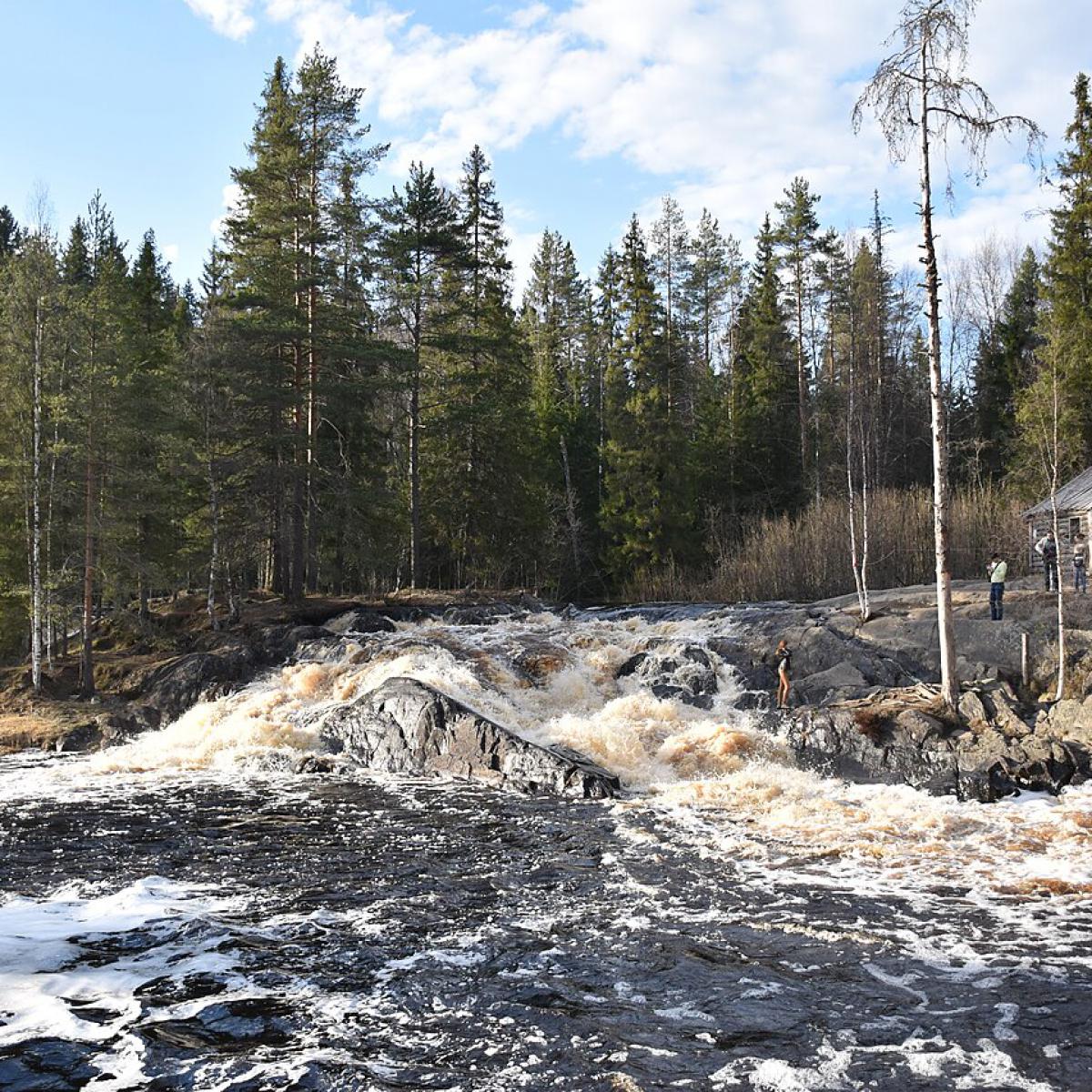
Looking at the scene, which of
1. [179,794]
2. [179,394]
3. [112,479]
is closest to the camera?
[179,794]

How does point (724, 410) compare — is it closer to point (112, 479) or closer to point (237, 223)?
point (237, 223)

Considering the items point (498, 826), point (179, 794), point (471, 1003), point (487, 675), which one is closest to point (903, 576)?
point (487, 675)

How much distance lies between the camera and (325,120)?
28.0m

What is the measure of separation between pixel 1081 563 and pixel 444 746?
686 inches

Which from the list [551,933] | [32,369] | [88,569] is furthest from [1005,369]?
[551,933]

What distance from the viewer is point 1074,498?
24188 mm

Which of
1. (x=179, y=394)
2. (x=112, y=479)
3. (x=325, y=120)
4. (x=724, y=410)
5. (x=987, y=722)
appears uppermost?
(x=325, y=120)

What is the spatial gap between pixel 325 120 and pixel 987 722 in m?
26.6

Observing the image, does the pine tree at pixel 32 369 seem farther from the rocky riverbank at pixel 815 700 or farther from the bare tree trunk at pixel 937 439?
the bare tree trunk at pixel 937 439

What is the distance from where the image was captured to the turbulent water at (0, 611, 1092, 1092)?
5.56 meters

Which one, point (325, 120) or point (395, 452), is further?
point (395, 452)

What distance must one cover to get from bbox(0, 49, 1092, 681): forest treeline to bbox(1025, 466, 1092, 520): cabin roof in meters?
2.48

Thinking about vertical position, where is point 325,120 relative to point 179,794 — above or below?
above

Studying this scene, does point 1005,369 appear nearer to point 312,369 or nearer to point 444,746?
point 312,369
